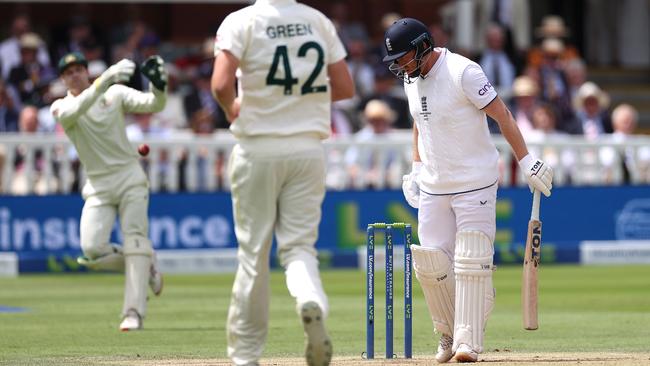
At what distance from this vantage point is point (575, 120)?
2019 centimetres

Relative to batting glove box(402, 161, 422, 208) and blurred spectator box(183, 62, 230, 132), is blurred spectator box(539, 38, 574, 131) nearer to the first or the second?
blurred spectator box(183, 62, 230, 132)

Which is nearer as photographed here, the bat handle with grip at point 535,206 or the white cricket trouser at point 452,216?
the white cricket trouser at point 452,216

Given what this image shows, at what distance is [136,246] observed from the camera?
37.6ft

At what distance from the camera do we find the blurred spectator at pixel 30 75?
19.5 metres

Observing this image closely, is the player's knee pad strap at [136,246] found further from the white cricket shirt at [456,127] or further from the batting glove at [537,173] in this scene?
the batting glove at [537,173]

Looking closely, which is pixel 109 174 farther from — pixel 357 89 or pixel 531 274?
pixel 357 89

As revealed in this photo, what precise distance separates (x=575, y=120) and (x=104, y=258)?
976cm

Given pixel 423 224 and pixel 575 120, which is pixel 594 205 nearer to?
pixel 575 120

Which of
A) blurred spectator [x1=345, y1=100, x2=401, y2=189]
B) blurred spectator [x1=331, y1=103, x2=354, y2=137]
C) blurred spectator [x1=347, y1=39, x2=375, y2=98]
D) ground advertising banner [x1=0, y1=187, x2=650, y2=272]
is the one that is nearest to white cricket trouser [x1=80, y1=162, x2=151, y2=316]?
ground advertising banner [x1=0, y1=187, x2=650, y2=272]

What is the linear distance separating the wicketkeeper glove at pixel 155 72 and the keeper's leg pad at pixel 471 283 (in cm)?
325

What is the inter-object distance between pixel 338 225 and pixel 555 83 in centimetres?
498

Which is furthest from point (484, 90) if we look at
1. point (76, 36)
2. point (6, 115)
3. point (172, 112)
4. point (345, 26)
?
point (345, 26)

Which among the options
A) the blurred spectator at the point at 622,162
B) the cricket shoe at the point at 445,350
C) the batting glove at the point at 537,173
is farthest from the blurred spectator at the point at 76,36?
the batting glove at the point at 537,173

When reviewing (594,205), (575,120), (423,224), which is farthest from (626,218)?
(423,224)
